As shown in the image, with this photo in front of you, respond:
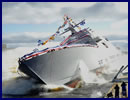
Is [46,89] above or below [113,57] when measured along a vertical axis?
below

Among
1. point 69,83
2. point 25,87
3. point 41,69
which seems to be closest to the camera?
point 41,69

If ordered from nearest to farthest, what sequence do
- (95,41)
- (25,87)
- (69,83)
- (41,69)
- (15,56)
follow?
(41,69), (69,83), (25,87), (95,41), (15,56)

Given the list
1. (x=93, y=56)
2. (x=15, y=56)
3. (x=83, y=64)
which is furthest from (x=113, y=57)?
(x=15, y=56)

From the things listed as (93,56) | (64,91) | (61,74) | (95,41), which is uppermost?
(95,41)

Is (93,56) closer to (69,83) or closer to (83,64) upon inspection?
(83,64)

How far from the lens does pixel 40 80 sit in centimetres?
1934

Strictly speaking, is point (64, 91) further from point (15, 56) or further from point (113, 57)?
point (15, 56)

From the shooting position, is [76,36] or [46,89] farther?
[76,36]

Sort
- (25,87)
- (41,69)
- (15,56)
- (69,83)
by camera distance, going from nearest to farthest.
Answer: (41,69) < (69,83) < (25,87) < (15,56)

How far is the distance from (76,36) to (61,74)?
831 cm

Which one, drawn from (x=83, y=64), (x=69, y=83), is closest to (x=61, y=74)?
(x=69, y=83)

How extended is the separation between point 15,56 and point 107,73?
24.7 metres

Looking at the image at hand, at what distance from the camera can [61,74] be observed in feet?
64.3

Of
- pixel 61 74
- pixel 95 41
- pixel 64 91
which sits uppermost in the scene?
pixel 95 41
